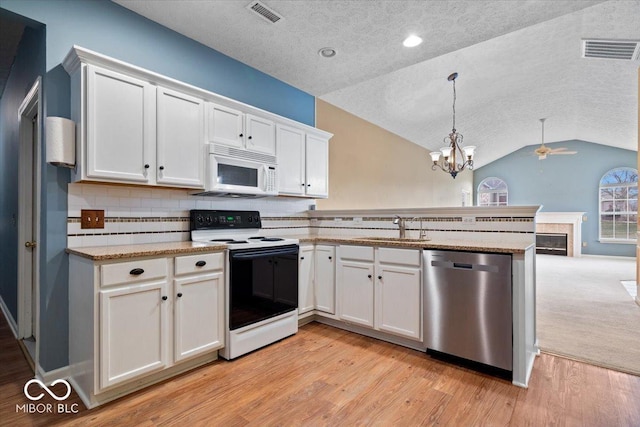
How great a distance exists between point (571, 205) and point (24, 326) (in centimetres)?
1189

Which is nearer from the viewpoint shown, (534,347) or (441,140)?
(534,347)

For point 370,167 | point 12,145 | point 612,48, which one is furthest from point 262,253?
point 612,48

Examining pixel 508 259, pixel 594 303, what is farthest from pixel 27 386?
pixel 594 303

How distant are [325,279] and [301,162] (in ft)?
4.32

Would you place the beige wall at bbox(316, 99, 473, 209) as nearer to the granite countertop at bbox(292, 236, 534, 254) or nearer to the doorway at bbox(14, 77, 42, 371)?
the granite countertop at bbox(292, 236, 534, 254)

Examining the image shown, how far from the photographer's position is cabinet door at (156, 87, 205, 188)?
2398mm

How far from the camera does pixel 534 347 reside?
8.47 ft

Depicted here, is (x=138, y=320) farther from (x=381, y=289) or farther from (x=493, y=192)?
(x=493, y=192)

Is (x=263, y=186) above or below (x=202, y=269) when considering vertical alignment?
above

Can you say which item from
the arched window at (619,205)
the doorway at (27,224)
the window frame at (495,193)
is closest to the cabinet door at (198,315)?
the doorway at (27,224)

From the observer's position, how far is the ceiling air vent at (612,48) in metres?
3.74

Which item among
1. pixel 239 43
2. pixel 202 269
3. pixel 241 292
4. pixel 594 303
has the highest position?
pixel 239 43

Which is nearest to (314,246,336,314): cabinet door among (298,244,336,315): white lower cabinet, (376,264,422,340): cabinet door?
(298,244,336,315): white lower cabinet

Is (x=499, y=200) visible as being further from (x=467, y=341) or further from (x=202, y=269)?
(x=202, y=269)
